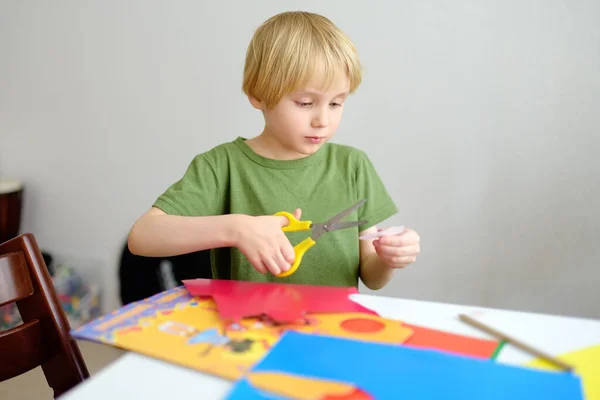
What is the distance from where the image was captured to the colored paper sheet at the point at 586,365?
1.25 ft

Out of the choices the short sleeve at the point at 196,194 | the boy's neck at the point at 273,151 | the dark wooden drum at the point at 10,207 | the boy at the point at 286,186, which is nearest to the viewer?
the boy at the point at 286,186

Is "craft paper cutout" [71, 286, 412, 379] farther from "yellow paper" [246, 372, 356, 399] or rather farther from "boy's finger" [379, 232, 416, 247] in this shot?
"boy's finger" [379, 232, 416, 247]

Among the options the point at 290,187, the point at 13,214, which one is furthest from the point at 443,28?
the point at 13,214

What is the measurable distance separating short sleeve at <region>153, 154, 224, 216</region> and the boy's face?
6.5 inches

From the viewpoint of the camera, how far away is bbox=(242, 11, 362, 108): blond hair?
0.70 meters

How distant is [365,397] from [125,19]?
1640 millimetres

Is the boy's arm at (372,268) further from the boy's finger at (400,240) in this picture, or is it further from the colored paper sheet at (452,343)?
the colored paper sheet at (452,343)

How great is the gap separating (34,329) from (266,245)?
0.28m

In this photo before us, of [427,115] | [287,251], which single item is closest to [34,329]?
[287,251]

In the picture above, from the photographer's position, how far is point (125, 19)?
5.48ft

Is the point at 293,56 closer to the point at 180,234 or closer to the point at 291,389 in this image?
the point at 180,234

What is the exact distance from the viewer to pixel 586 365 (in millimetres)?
422

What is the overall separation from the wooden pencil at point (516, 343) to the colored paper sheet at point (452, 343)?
0.5 inches

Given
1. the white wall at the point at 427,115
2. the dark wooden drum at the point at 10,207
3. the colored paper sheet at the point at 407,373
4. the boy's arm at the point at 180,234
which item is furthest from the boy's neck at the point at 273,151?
the dark wooden drum at the point at 10,207
